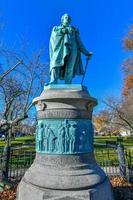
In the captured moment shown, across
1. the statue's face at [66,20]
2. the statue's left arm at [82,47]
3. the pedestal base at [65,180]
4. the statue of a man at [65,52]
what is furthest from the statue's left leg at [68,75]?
the pedestal base at [65,180]

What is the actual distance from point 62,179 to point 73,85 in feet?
7.27

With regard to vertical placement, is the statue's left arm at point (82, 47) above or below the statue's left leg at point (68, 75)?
above

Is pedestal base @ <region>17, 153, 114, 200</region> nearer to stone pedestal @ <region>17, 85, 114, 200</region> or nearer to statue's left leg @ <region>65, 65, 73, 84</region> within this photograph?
stone pedestal @ <region>17, 85, 114, 200</region>

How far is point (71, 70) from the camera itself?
7629mm

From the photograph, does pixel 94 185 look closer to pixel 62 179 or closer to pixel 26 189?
pixel 62 179

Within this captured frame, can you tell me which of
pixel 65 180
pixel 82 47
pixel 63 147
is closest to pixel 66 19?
pixel 82 47

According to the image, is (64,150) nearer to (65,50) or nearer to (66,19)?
(65,50)

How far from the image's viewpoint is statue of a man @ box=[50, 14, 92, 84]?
24.6 ft

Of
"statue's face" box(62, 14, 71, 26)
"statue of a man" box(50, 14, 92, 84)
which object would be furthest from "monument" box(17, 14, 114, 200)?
"statue's face" box(62, 14, 71, 26)

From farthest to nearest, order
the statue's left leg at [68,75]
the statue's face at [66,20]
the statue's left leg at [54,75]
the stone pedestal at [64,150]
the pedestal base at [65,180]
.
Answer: the statue's face at [66,20] < the statue's left leg at [68,75] < the statue's left leg at [54,75] < the stone pedestal at [64,150] < the pedestal base at [65,180]

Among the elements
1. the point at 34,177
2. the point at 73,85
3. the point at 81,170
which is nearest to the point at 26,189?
the point at 34,177

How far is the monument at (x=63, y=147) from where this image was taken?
6367mm

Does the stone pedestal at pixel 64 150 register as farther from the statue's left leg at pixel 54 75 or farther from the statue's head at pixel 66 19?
the statue's head at pixel 66 19

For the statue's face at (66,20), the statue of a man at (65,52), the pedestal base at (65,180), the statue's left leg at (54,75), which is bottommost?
the pedestal base at (65,180)
